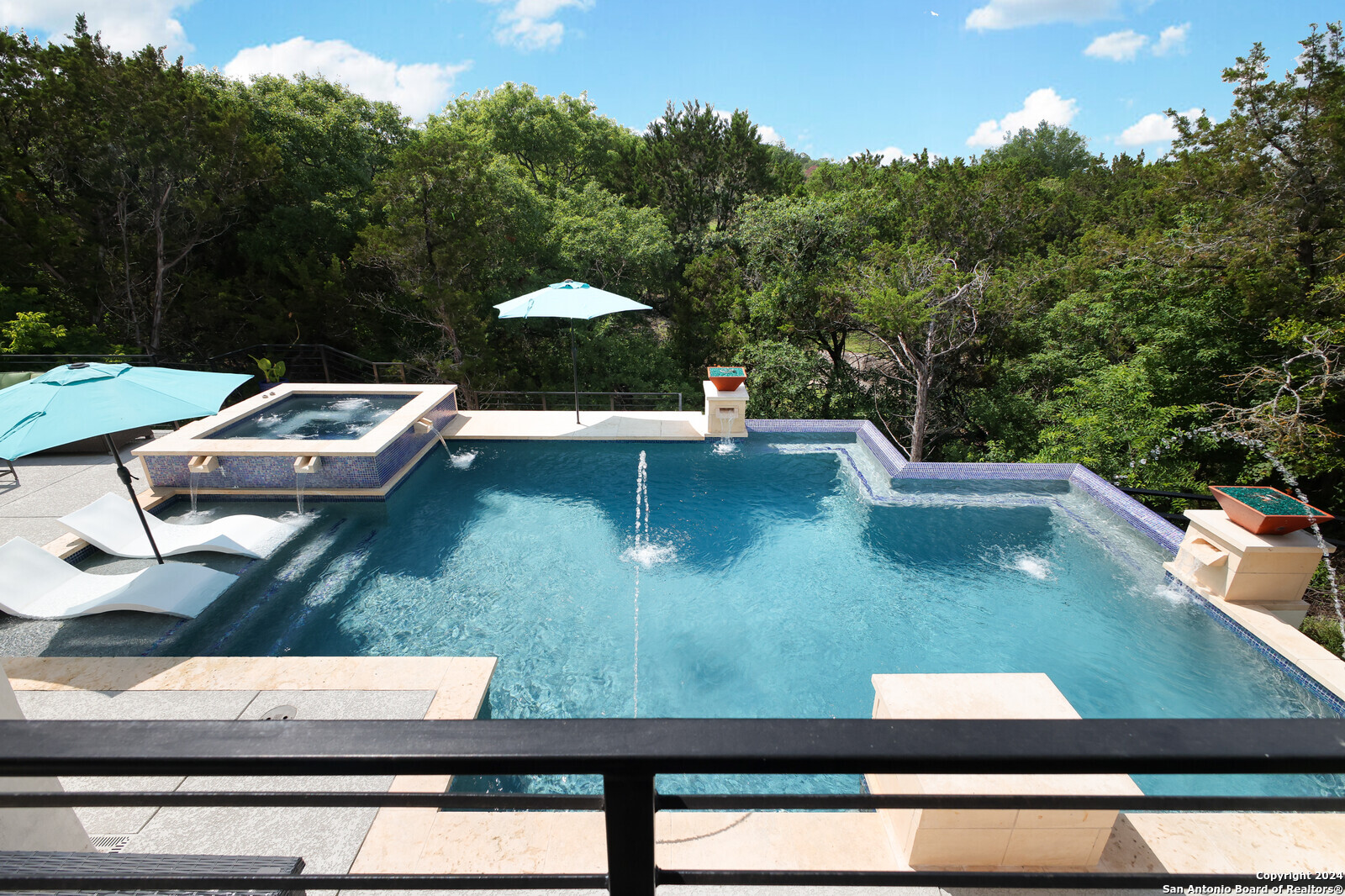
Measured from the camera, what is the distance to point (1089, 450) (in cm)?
1155

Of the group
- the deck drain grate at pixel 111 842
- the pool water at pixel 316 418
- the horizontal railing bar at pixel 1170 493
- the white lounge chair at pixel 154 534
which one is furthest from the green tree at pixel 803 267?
the deck drain grate at pixel 111 842

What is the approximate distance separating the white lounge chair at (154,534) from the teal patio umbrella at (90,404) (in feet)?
1.94

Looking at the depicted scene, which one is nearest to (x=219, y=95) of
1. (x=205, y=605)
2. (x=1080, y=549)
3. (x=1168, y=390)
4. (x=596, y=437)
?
(x=596, y=437)

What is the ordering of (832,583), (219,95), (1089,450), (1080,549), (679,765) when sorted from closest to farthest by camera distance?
(679,765) < (832,583) < (1080,549) < (1089,450) < (219,95)

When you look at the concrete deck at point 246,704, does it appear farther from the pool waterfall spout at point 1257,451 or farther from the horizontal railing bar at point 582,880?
the pool waterfall spout at point 1257,451

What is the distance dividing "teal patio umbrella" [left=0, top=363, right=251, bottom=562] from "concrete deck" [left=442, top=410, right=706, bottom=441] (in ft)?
16.2

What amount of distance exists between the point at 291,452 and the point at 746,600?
6211 millimetres

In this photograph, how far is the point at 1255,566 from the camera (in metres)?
5.87

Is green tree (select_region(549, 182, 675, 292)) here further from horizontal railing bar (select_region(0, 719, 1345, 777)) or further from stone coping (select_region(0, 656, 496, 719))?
horizontal railing bar (select_region(0, 719, 1345, 777))

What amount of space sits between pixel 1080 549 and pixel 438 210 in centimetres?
1383

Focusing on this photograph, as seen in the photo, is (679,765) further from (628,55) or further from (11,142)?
(628,55)

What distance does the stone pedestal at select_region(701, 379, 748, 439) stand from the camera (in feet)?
34.6

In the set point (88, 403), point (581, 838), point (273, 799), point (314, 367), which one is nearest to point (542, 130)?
point (314, 367)

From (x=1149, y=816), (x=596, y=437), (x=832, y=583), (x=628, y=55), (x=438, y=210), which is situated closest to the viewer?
(x=1149, y=816)
